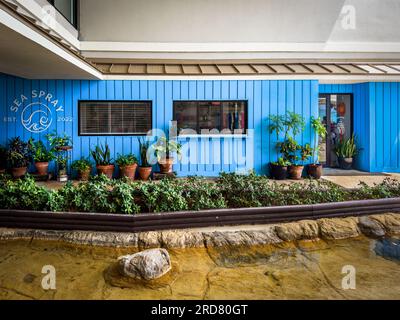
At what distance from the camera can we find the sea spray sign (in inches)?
322

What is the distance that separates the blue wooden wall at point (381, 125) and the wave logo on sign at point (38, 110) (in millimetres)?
8546

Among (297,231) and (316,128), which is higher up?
(316,128)

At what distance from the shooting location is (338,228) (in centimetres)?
471

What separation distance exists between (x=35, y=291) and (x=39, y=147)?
5.64 metres

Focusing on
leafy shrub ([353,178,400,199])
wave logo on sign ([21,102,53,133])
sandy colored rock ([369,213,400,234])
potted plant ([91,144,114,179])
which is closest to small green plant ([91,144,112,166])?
A: potted plant ([91,144,114,179])

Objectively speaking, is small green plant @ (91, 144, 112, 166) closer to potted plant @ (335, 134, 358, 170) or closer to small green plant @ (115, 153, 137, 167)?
small green plant @ (115, 153, 137, 167)

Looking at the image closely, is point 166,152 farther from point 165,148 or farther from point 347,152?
point 347,152

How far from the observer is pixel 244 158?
856 cm

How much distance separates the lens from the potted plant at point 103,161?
7953mm

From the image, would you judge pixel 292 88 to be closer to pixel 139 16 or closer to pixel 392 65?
pixel 392 65

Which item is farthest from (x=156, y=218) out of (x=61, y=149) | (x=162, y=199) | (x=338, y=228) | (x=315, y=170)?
(x=315, y=170)

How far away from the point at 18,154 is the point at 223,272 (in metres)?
6.18

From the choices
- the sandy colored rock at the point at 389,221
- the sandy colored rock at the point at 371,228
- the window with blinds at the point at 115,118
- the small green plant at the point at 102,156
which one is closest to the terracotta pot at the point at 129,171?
the small green plant at the point at 102,156

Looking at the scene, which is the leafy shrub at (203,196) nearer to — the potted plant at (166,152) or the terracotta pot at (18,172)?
the potted plant at (166,152)
